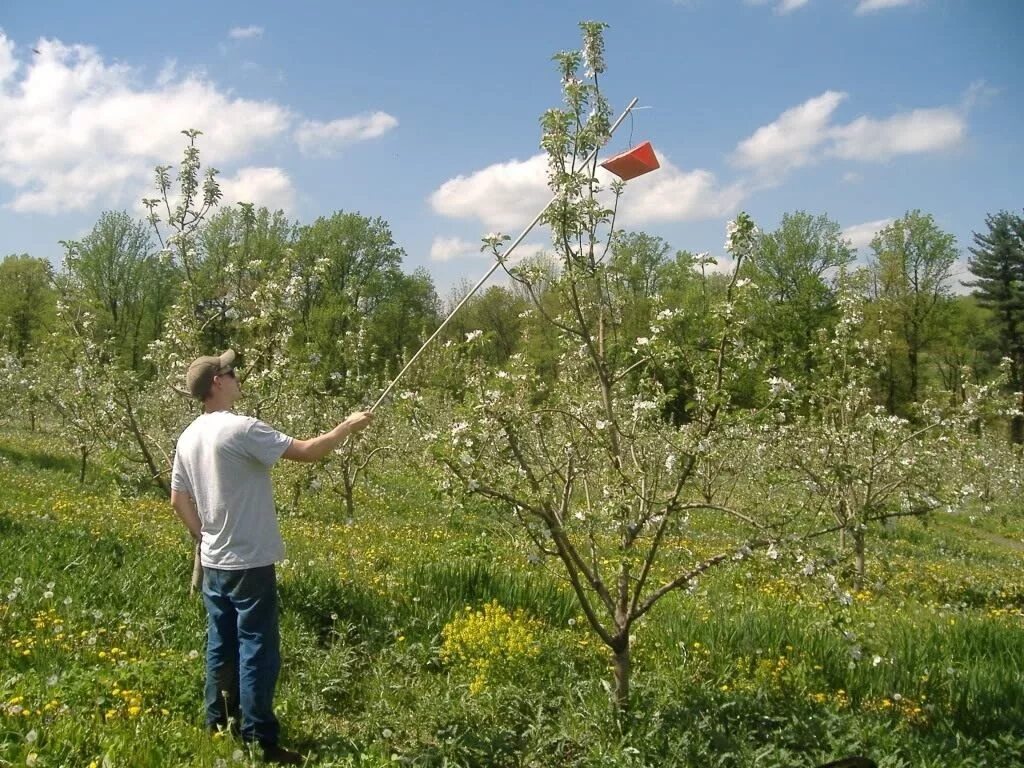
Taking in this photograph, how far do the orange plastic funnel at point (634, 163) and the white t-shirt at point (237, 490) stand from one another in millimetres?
2133

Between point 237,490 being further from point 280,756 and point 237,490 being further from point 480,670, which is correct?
point 480,670

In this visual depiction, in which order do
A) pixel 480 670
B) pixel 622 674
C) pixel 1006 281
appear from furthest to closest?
pixel 1006 281
pixel 480 670
pixel 622 674

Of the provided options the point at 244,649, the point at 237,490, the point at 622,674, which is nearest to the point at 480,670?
the point at 622,674

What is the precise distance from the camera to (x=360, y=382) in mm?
11914

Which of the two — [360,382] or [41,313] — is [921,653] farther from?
[41,313]

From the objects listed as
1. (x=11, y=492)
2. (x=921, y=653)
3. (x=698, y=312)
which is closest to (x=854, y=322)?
(x=921, y=653)

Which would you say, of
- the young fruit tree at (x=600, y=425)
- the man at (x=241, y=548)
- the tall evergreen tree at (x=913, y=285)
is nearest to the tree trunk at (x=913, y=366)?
the tall evergreen tree at (x=913, y=285)

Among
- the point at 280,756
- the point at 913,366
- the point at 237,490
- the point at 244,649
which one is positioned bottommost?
the point at 280,756

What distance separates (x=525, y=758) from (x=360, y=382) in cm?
845

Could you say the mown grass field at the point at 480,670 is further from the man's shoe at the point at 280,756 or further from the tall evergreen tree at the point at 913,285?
the tall evergreen tree at the point at 913,285

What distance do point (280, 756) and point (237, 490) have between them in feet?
4.10

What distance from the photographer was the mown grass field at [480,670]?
12.9 feet

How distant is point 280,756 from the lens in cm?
386

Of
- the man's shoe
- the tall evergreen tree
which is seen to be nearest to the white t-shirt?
the man's shoe
